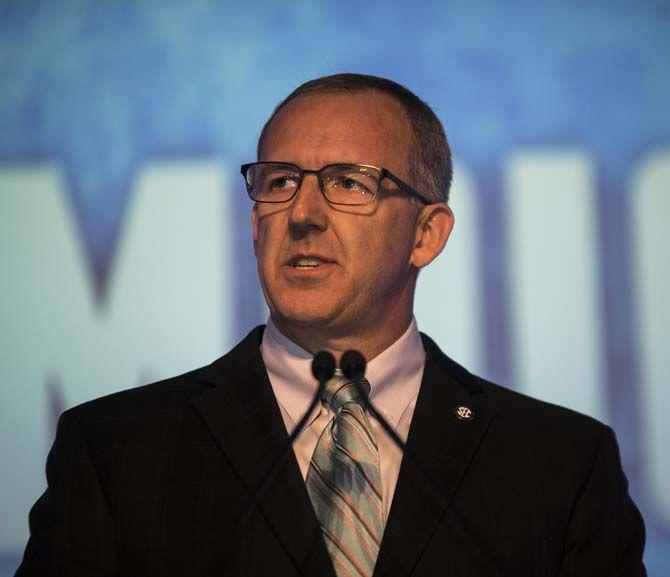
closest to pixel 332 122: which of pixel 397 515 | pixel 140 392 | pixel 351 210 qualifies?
pixel 351 210

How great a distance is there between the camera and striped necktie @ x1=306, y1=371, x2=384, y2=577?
161cm

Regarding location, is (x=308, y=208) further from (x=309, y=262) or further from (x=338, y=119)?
(x=338, y=119)

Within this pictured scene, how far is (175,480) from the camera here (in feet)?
5.63

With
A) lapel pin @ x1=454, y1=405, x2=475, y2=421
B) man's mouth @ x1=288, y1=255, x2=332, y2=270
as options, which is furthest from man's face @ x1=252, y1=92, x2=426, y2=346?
lapel pin @ x1=454, y1=405, x2=475, y2=421

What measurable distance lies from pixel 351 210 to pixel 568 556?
2.85ft

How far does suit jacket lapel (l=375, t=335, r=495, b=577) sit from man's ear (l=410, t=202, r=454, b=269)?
0.24 metres

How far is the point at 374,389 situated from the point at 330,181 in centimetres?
47

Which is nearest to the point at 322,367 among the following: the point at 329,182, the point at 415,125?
the point at 329,182

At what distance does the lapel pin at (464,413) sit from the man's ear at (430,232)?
0.39m

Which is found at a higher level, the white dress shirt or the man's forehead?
→ the man's forehead

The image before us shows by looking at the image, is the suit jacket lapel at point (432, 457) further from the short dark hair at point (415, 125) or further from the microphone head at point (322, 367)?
the short dark hair at point (415, 125)

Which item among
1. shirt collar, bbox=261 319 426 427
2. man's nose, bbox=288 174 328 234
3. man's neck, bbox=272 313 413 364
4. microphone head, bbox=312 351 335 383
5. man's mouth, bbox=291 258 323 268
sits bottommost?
shirt collar, bbox=261 319 426 427

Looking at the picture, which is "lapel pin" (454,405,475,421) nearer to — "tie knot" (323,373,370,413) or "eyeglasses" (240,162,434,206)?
"tie knot" (323,373,370,413)

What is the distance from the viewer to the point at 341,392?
1769 mm
